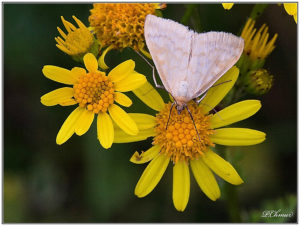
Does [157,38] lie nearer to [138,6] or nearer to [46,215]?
[138,6]

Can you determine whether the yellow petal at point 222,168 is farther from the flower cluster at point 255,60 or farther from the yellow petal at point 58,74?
the yellow petal at point 58,74

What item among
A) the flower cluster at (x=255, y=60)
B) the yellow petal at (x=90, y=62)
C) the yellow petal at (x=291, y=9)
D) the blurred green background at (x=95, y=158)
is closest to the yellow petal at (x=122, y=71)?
the yellow petal at (x=90, y=62)

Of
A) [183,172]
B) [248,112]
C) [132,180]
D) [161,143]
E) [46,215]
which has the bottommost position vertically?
[46,215]

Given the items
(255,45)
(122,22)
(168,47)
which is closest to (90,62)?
(122,22)

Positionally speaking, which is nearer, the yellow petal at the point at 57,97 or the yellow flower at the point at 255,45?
the yellow petal at the point at 57,97

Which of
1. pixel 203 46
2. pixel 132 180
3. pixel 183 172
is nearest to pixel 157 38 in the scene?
pixel 203 46

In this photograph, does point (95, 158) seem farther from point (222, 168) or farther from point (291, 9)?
point (291, 9)
